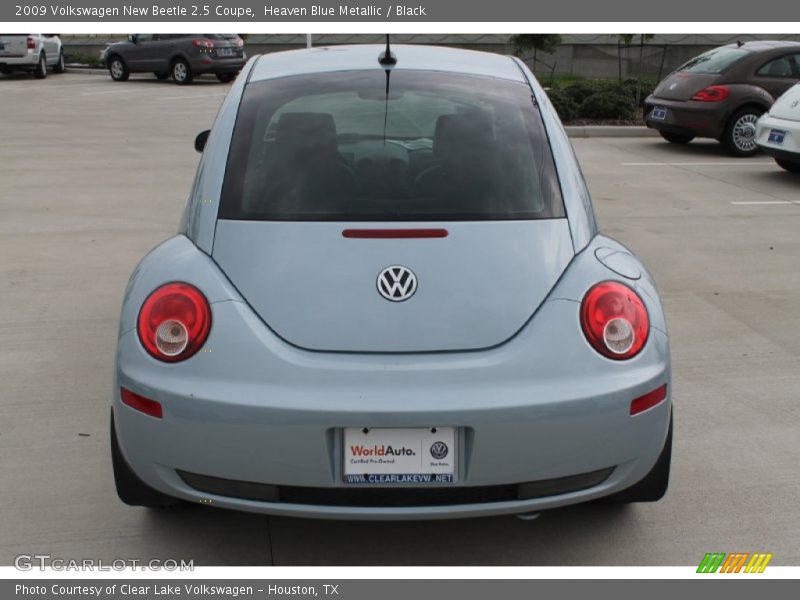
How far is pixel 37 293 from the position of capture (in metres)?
6.68

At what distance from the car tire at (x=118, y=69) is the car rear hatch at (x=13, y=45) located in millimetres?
2279

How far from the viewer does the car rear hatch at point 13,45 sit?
27.4 m

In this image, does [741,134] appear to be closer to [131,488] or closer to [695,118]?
[695,118]

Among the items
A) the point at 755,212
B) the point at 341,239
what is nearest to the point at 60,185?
the point at 755,212

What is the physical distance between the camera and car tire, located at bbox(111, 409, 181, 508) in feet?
11.4

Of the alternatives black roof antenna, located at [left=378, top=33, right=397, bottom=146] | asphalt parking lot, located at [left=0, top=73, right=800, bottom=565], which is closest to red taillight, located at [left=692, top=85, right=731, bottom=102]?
asphalt parking lot, located at [left=0, top=73, right=800, bottom=565]

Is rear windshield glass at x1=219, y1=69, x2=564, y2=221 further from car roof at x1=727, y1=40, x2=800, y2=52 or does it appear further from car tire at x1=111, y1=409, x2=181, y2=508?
car roof at x1=727, y1=40, x2=800, y2=52

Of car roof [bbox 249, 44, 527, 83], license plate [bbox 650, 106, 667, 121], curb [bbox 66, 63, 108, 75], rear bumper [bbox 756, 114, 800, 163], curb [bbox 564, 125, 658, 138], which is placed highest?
car roof [bbox 249, 44, 527, 83]

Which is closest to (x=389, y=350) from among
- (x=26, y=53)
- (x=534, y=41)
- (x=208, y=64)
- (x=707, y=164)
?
(x=707, y=164)

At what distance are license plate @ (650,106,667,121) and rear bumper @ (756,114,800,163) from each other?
2.49 meters

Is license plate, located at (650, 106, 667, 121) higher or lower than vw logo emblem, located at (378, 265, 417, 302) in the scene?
lower

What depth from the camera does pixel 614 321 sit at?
10.8 feet

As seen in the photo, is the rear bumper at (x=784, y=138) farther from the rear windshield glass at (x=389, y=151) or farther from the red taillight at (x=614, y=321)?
the red taillight at (x=614, y=321)
